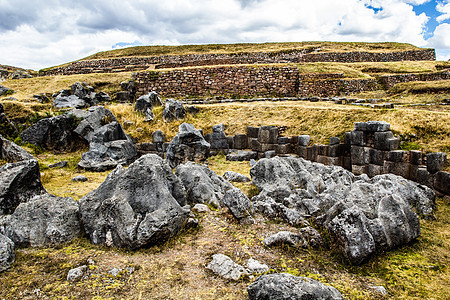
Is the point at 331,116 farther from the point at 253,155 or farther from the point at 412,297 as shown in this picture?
the point at 412,297

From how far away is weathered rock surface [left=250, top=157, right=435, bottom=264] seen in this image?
5.79m

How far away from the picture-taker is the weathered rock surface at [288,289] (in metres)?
4.04

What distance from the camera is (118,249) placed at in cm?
596

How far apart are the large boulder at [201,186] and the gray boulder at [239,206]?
0.68 metres

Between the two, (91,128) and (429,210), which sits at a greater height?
(91,128)

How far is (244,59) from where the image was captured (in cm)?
3481

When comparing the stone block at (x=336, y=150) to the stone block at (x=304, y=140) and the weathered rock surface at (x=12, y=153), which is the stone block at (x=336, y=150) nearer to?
the stone block at (x=304, y=140)

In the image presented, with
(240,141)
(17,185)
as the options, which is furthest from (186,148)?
(17,185)

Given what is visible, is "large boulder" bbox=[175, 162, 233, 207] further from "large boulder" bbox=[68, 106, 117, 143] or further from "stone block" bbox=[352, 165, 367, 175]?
"large boulder" bbox=[68, 106, 117, 143]

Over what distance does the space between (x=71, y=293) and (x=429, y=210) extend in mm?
8365

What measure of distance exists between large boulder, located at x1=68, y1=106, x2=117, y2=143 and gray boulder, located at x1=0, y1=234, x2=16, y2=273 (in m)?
9.96

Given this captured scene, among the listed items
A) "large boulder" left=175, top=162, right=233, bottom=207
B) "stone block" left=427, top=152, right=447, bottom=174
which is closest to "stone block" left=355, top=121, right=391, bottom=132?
"stone block" left=427, top=152, right=447, bottom=174

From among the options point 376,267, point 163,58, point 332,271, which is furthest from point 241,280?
point 163,58

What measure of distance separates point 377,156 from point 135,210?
903cm
